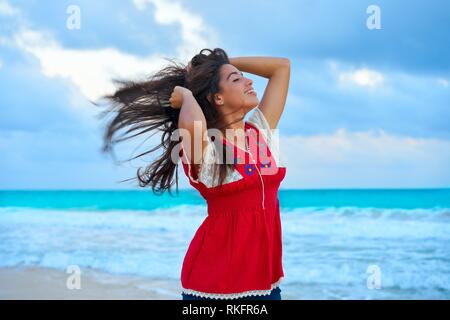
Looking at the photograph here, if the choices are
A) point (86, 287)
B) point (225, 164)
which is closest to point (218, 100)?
point (225, 164)

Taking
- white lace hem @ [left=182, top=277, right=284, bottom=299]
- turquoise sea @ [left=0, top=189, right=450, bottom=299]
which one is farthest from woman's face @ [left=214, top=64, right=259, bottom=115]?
turquoise sea @ [left=0, top=189, right=450, bottom=299]

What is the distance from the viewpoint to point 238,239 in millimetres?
2766

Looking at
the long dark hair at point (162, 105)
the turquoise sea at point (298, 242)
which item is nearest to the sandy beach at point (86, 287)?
the turquoise sea at point (298, 242)

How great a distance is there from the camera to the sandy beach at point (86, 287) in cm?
694

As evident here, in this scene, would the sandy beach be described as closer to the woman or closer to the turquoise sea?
the turquoise sea

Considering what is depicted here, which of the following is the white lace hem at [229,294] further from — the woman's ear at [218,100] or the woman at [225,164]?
the woman's ear at [218,100]

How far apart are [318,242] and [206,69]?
8.49m

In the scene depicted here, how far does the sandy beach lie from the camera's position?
6941 millimetres

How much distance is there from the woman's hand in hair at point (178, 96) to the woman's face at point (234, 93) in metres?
0.19

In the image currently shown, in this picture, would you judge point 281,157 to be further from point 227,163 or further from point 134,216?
point 134,216

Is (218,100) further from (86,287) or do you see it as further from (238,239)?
(86,287)

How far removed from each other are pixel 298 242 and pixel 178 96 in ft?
28.0

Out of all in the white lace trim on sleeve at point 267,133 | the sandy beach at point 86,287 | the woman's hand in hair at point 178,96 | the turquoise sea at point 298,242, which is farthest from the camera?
the turquoise sea at point 298,242
